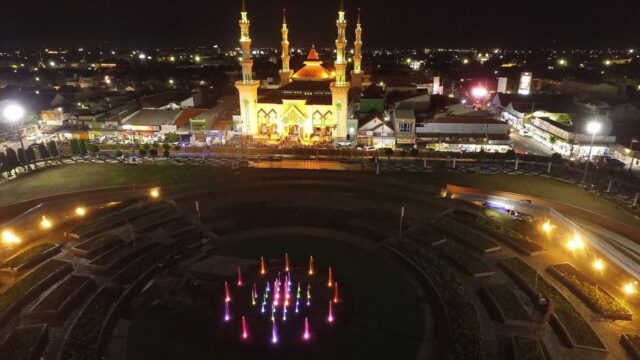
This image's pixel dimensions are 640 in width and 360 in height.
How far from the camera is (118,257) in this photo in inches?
1020

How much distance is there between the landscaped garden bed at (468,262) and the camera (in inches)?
953

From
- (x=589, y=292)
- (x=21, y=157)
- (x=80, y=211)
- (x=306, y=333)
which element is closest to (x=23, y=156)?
(x=21, y=157)

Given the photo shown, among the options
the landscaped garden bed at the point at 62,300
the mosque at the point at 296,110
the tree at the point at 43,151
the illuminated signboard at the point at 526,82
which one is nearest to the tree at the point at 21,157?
the tree at the point at 43,151

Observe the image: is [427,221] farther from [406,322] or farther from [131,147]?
[131,147]

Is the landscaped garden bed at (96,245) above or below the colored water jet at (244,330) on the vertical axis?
above

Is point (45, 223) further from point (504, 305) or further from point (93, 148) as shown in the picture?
point (504, 305)

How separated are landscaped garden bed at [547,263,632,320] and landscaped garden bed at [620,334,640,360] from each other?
153cm

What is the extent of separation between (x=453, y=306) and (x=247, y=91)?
42.3 meters

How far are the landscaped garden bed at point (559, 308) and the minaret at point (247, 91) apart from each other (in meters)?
39.8

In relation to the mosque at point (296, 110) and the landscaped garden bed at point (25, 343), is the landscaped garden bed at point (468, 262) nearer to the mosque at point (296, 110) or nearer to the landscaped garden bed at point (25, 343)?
the landscaped garden bed at point (25, 343)

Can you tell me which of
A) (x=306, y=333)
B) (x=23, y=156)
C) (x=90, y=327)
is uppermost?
(x=23, y=156)

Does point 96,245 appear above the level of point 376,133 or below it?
below

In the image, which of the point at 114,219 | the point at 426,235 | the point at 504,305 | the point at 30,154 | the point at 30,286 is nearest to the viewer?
the point at 504,305

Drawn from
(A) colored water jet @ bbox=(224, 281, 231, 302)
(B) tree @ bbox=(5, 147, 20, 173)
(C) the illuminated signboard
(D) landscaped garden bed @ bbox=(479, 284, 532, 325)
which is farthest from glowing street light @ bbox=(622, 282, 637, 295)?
(C) the illuminated signboard
